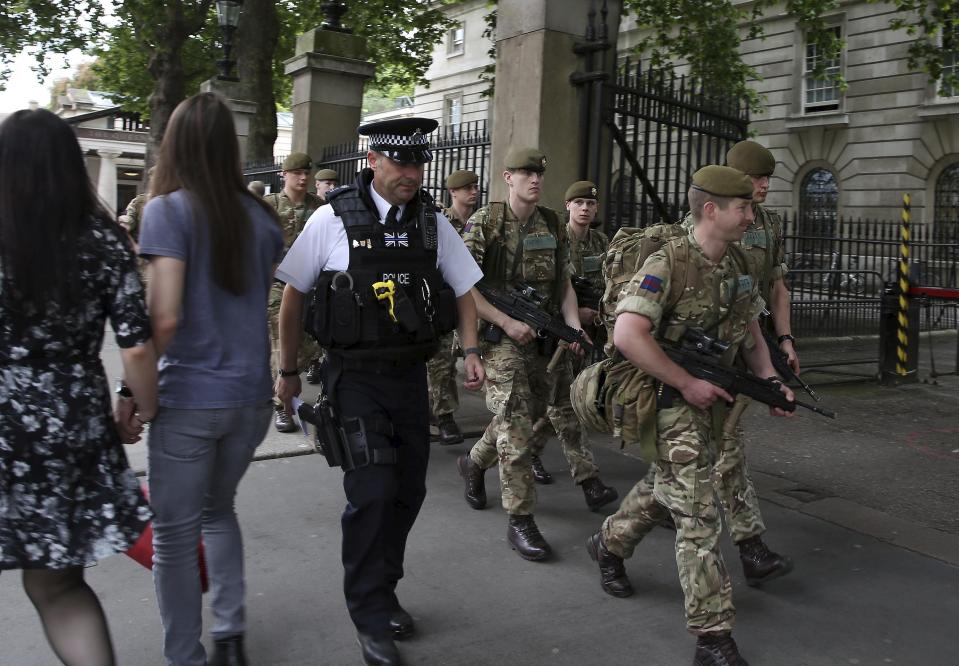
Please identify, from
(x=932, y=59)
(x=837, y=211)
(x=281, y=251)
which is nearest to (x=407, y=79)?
(x=837, y=211)

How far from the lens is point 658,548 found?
463 cm

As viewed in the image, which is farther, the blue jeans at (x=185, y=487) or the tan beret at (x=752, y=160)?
the tan beret at (x=752, y=160)

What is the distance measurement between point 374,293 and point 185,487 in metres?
0.94

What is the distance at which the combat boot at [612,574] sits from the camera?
157 inches

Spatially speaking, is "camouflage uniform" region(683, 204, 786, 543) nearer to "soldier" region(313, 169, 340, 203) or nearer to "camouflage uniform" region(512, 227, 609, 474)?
"camouflage uniform" region(512, 227, 609, 474)

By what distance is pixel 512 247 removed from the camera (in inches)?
200

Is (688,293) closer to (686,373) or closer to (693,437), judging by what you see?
(686,373)

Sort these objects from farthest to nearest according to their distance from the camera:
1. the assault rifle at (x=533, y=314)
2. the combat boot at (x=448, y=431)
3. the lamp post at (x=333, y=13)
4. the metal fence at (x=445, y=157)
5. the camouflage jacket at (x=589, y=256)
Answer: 1. the lamp post at (x=333, y=13)
2. the metal fence at (x=445, y=157)
3. the combat boot at (x=448, y=431)
4. the camouflage jacket at (x=589, y=256)
5. the assault rifle at (x=533, y=314)

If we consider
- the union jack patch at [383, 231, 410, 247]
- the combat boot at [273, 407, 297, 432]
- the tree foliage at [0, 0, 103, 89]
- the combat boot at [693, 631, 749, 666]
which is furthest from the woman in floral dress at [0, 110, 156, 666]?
the tree foliage at [0, 0, 103, 89]

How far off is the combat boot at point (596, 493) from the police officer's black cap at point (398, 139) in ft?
8.21

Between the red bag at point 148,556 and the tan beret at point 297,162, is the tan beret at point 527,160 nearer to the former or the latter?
the red bag at point 148,556

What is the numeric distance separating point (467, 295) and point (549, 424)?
70.7 inches

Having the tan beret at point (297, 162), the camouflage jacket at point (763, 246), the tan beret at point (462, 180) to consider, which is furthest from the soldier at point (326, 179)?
the camouflage jacket at point (763, 246)

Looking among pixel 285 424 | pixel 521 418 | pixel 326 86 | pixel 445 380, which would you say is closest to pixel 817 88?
pixel 326 86
